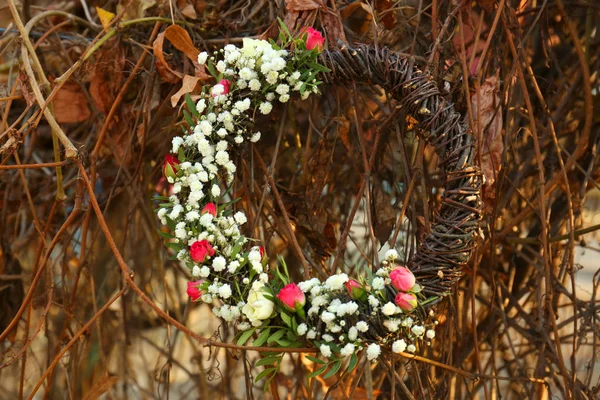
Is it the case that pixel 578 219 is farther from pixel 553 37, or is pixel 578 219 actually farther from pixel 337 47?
pixel 337 47

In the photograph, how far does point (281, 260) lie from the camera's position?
872 mm

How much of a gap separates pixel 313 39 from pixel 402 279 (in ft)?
1.13

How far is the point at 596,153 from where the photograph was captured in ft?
3.95

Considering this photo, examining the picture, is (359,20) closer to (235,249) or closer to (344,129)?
(344,129)

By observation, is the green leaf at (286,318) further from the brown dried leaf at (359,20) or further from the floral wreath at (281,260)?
the brown dried leaf at (359,20)

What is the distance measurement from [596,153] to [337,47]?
0.53 m

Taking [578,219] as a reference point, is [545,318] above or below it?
below

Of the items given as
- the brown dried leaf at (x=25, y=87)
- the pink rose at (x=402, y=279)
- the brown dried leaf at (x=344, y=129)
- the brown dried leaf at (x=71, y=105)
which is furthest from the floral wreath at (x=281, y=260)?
the brown dried leaf at (x=71, y=105)

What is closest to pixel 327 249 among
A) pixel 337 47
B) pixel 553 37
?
pixel 337 47

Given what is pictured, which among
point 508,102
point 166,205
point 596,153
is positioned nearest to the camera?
point 166,205

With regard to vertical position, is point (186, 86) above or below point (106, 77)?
below

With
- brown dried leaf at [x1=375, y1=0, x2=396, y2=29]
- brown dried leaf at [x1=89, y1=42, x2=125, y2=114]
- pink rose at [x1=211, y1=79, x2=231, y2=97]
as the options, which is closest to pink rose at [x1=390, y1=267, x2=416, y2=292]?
pink rose at [x1=211, y1=79, x2=231, y2=97]

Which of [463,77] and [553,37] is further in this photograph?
[553,37]

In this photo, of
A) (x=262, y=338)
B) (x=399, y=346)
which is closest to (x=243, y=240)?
(x=262, y=338)
